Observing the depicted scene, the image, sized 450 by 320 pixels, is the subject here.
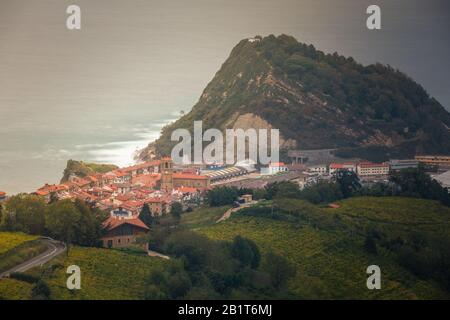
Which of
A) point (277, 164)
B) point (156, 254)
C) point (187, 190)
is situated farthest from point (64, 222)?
point (277, 164)

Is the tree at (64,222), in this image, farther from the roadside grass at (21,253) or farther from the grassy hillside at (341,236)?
the grassy hillside at (341,236)

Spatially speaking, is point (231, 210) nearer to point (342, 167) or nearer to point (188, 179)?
point (188, 179)

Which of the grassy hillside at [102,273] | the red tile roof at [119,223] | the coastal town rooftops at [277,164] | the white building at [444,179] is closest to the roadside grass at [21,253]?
the grassy hillside at [102,273]

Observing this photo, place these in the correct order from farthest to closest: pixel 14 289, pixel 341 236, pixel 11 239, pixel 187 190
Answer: pixel 187 190 < pixel 341 236 < pixel 11 239 < pixel 14 289

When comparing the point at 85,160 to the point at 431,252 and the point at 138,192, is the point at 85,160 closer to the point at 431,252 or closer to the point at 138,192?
the point at 138,192

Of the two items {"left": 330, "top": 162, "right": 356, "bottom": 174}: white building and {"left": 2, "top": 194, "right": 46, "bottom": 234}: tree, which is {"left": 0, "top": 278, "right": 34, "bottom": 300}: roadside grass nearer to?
{"left": 2, "top": 194, "right": 46, "bottom": 234}: tree
